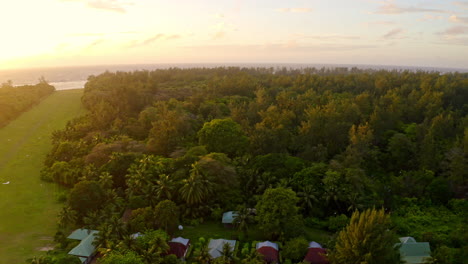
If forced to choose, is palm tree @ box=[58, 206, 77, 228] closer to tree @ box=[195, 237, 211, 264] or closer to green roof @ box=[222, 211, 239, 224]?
tree @ box=[195, 237, 211, 264]

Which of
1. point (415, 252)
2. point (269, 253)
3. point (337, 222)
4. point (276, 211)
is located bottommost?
point (415, 252)

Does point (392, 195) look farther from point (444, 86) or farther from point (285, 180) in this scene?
point (444, 86)

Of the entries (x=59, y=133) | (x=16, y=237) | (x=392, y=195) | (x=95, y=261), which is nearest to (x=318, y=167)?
(x=392, y=195)

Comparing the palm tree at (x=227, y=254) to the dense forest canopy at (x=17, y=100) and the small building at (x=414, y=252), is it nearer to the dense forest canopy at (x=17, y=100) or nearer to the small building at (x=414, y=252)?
the small building at (x=414, y=252)

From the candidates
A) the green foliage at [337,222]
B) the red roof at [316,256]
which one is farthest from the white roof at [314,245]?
the green foliage at [337,222]

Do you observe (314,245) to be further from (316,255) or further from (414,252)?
(414,252)

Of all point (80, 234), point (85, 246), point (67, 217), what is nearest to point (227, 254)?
point (85, 246)
